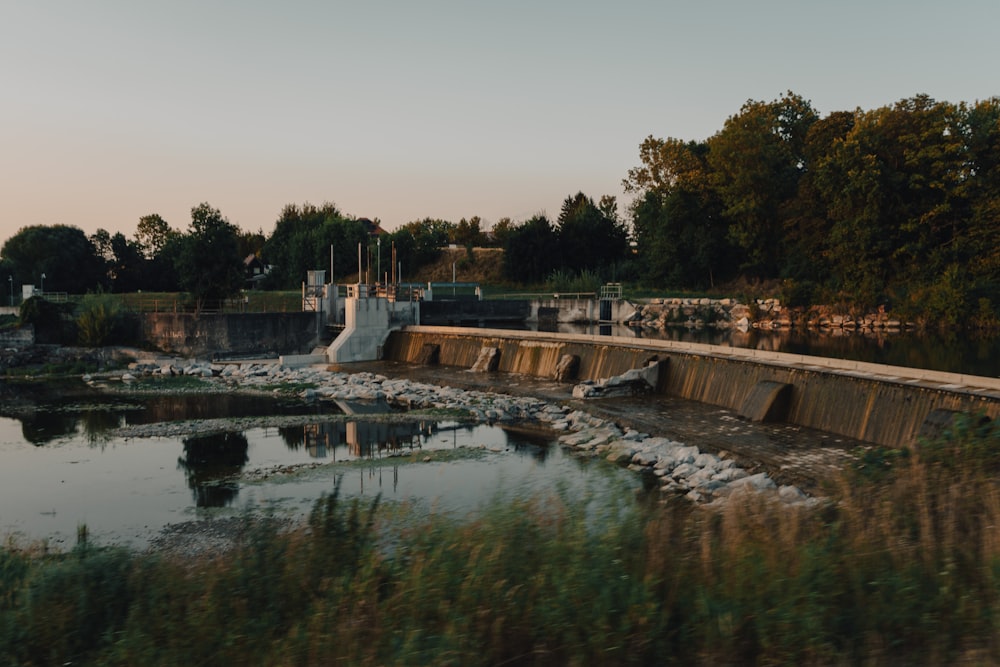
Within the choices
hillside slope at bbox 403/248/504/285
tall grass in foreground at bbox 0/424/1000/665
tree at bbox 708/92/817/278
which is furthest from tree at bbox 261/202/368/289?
tall grass in foreground at bbox 0/424/1000/665

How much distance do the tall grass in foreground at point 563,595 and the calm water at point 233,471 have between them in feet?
12.2

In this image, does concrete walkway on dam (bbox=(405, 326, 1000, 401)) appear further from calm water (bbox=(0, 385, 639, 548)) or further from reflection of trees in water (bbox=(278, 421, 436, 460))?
reflection of trees in water (bbox=(278, 421, 436, 460))

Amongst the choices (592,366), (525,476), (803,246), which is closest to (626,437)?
(525,476)

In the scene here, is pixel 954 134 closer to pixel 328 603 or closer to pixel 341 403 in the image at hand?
pixel 341 403

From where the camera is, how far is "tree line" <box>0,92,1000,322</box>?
57.8 metres

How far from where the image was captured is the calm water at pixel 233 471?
568 inches

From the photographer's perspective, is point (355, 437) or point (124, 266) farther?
point (124, 266)

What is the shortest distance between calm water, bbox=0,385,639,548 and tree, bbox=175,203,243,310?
2577 cm

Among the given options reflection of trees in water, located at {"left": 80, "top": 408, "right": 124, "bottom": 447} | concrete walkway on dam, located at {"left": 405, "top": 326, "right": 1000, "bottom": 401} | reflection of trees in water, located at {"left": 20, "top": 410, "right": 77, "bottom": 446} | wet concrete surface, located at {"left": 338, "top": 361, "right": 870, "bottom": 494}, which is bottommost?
reflection of trees in water, located at {"left": 20, "top": 410, "right": 77, "bottom": 446}

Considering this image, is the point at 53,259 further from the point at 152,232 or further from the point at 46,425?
the point at 46,425

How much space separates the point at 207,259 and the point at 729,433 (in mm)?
40493

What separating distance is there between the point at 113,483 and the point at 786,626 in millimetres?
15711

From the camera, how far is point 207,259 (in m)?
49.8

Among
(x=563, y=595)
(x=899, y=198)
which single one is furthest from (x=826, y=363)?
(x=899, y=198)
